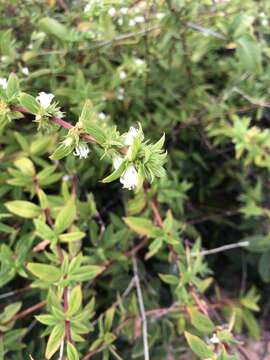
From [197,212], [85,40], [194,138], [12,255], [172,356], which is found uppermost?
[85,40]

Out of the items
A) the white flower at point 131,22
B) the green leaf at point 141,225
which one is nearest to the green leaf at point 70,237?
the green leaf at point 141,225

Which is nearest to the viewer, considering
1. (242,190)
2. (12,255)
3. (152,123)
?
(12,255)

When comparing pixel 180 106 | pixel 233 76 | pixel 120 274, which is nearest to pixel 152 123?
pixel 180 106

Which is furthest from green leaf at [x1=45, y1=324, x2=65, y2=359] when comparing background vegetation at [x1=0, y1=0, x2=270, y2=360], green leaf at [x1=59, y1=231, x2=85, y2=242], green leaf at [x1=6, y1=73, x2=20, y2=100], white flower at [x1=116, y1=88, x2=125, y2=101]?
white flower at [x1=116, y1=88, x2=125, y2=101]

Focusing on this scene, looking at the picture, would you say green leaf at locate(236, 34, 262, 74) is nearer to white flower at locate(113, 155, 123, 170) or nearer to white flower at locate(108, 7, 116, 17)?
white flower at locate(108, 7, 116, 17)

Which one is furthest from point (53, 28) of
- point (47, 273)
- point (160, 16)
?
point (47, 273)

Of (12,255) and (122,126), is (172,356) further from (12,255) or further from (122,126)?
(122,126)

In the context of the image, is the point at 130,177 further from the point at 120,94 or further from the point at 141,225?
the point at 120,94

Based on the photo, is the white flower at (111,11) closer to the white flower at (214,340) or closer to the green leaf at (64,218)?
the green leaf at (64,218)
